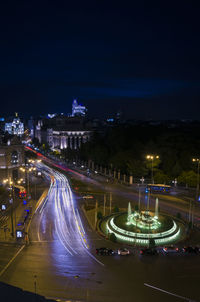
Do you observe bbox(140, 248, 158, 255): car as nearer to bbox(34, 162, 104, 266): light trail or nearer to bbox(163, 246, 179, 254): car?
bbox(163, 246, 179, 254): car

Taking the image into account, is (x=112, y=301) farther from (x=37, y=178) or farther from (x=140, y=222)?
(x=37, y=178)

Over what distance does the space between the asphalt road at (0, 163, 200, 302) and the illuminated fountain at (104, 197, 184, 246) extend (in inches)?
83.2

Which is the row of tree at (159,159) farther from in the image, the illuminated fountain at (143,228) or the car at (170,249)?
the car at (170,249)

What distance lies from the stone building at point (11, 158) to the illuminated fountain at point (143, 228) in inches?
1048

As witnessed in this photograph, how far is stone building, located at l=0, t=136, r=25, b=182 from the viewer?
47344mm

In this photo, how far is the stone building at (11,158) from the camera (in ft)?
155

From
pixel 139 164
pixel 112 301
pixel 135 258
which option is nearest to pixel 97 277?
pixel 112 301

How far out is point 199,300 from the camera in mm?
15477

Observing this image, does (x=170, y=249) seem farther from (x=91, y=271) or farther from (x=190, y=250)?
(x=91, y=271)

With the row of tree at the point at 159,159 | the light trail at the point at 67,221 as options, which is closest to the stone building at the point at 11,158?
the light trail at the point at 67,221

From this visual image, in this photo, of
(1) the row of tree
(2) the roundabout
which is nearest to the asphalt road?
(2) the roundabout

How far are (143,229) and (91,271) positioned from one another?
919cm

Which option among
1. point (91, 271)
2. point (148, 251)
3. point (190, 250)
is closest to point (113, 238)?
point (148, 251)

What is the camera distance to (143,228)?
2638cm
